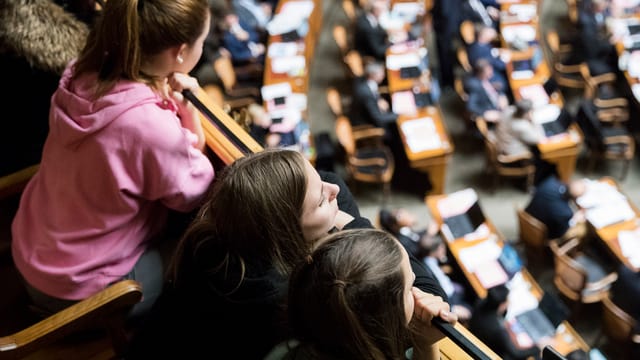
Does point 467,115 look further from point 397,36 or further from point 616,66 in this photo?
point 616,66

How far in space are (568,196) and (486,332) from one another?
→ 1885 mm

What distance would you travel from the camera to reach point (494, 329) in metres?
5.59

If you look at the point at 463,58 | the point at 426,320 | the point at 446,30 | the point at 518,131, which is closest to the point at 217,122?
the point at 426,320

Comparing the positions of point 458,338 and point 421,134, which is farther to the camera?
point 421,134

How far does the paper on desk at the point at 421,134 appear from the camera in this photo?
7582mm

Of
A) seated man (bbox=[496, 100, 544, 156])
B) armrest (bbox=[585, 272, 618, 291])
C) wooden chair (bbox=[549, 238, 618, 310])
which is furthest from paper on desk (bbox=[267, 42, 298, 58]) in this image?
armrest (bbox=[585, 272, 618, 291])

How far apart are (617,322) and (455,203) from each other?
1.78 meters

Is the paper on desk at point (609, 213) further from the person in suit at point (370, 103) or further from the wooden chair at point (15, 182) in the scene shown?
the wooden chair at point (15, 182)

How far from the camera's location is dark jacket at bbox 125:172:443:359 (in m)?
1.73

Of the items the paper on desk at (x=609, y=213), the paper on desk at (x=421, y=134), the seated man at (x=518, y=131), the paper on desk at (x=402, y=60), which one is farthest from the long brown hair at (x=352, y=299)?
the paper on desk at (x=402, y=60)

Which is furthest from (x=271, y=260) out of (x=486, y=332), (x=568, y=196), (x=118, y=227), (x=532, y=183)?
(x=532, y=183)

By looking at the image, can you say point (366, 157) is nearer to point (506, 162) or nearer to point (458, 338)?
point (506, 162)

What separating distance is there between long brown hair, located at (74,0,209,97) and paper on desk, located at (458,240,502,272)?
4.83m

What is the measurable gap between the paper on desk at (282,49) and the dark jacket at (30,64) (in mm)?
6043
